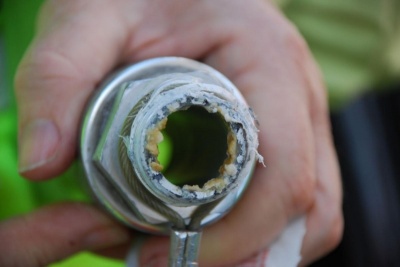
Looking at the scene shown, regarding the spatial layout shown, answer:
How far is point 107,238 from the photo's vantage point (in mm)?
323

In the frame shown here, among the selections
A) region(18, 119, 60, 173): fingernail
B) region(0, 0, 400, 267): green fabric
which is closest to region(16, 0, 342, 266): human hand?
region(18, 119, 60, 173): fingernail

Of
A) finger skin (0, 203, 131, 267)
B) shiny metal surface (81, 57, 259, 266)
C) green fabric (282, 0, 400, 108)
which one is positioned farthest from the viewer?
green fabric (282, 0, 400, 108)

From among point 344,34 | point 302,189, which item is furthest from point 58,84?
point 344,34

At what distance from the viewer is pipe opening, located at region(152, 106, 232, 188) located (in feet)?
0.78

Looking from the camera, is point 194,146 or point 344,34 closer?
point 194,146

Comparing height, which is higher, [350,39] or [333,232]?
[350,39]

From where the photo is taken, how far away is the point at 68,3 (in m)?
0.33

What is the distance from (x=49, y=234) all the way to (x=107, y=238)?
0.09 feet

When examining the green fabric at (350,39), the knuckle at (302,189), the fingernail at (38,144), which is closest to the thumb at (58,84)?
the fingernail at (38,144)

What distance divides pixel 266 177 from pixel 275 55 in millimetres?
71

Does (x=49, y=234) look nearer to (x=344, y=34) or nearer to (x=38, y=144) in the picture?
(x=38, y=144)

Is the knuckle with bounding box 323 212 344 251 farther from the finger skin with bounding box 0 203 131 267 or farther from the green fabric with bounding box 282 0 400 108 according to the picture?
the green fabric with bounding box 282 0 400 108

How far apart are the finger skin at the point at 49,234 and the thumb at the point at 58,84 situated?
3cm

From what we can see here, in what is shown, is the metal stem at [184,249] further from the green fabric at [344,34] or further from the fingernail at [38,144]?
the green fabric at [344,34]
